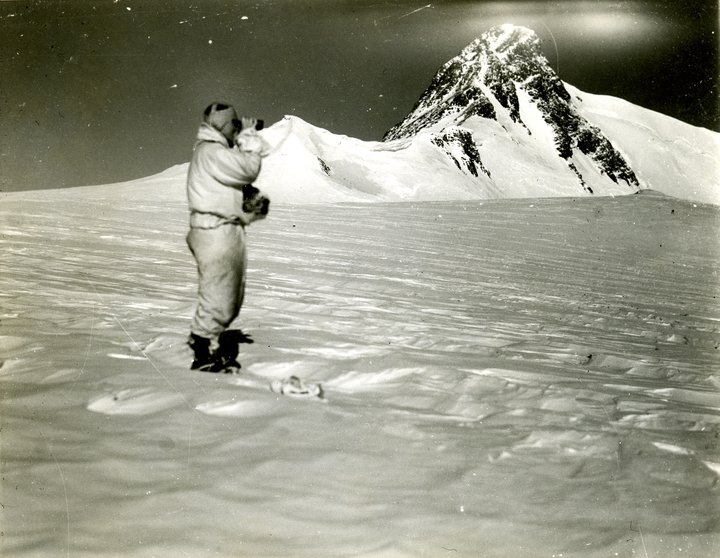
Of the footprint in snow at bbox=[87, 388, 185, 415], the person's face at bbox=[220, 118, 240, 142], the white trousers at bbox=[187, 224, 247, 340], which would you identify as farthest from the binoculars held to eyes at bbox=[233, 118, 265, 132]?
the footprint in snow at bbox=[87, 388, 185, 415]

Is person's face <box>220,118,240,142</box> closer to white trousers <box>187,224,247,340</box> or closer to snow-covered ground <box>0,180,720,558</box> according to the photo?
white trousers <box>187,224,247,340</box>

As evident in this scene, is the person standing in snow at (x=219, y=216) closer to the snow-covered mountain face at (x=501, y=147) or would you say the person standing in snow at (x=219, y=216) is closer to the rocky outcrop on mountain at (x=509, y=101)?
the snow-covered mountain face at (x=501, y=147)

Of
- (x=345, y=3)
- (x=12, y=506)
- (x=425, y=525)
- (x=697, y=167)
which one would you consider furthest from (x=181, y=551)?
(x=697, y=167)

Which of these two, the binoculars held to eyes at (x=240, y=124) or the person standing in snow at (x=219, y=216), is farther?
the binoculars held to eyes at (x=240, y=124)

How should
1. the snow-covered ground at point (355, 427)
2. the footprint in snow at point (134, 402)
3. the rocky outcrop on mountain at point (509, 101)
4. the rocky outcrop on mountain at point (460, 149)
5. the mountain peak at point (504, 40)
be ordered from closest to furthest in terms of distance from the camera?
the snow-covered ground at point (355, 427), the footprint in snow at point (134, 402), the rocky outcrop on mountain at point (460, 149), the rocky outcrop on mountain at point (509, 101), the mountain peak at point (504, 40)

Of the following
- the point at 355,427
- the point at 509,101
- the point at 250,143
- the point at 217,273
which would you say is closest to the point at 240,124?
the point at 250,143

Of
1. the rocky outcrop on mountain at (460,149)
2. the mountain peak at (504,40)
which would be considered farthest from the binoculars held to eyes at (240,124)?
the mountain peak at (504,40)

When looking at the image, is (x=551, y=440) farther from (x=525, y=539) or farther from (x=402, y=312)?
(x=402, y=312)
